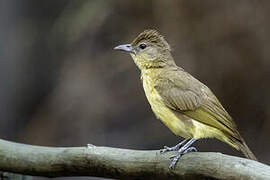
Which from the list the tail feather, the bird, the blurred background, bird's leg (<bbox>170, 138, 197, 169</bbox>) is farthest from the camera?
the blurred background

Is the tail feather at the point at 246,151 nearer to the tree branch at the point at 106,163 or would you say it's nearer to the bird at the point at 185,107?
the bird at the point at 185,107

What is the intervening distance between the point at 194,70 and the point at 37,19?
2321 mm

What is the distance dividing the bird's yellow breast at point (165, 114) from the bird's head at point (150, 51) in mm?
226

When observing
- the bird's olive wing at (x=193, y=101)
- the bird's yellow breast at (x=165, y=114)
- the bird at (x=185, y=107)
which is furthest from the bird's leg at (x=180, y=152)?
the bird's olive wing at (x=193, y=101)

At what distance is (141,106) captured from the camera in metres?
9.60

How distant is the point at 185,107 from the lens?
469cm

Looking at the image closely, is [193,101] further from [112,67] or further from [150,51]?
[112,67]

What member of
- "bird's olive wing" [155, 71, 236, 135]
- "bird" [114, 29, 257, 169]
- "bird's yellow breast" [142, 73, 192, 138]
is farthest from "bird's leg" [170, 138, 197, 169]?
"bird's olive wing" [155, 71, 236, 135]

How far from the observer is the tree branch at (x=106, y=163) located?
3.77m

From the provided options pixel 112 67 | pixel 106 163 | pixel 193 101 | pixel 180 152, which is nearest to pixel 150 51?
pixel 193 101

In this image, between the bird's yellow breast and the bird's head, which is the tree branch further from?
the bird's head

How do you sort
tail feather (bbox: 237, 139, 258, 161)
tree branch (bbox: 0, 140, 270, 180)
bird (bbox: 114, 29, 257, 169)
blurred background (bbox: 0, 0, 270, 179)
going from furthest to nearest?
blurred background (bbox: 0, 0, 270, 179), bird (bbox: 114, 29, 257, 169), tail feather (bbox: 237, 139, 258, 161), tree branch (bbox: 0, 140, 270, 180)

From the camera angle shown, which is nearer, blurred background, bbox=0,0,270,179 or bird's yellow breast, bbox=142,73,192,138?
bird's yellow breast, bbox=142,73,192,138

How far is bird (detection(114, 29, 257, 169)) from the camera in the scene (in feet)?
15.0
